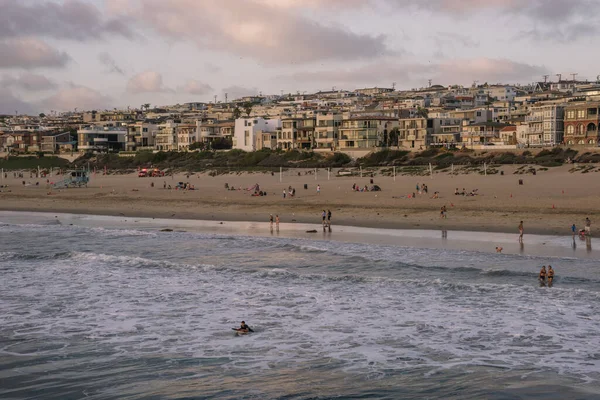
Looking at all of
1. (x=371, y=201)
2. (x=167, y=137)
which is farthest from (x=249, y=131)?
(x=371, y=201)

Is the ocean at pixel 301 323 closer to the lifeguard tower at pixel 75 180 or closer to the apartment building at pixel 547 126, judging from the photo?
the lifeguard tower at pixel 75 180

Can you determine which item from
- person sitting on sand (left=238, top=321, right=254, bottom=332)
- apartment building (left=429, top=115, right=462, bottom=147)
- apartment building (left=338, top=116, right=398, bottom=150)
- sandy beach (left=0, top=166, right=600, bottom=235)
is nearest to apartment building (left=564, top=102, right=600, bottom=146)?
apartment building (left=429, top=115, right=462, bottom=147)

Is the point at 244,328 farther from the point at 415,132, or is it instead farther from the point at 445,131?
the point at 445,131

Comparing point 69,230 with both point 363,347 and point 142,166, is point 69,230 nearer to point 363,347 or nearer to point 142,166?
point 363,347

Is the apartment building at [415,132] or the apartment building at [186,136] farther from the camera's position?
the apartment building at [186,136]

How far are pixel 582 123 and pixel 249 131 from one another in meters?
42.8

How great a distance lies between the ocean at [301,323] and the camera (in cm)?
1247

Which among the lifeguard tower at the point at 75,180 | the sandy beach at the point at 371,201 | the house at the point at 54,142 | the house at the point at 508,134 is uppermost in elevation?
the house at the point at 54,142

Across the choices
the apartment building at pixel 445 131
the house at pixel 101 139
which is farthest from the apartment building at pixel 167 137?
the apartment building at pixel 445 131

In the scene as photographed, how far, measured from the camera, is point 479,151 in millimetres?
65812

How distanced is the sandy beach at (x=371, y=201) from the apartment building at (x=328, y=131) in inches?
965

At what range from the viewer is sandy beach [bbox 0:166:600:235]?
3244 centimetres

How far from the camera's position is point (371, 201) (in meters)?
40.8

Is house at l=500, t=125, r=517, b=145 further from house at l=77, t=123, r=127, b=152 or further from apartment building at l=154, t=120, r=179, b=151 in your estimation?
house at l=77, t=123, r=127, b=152
